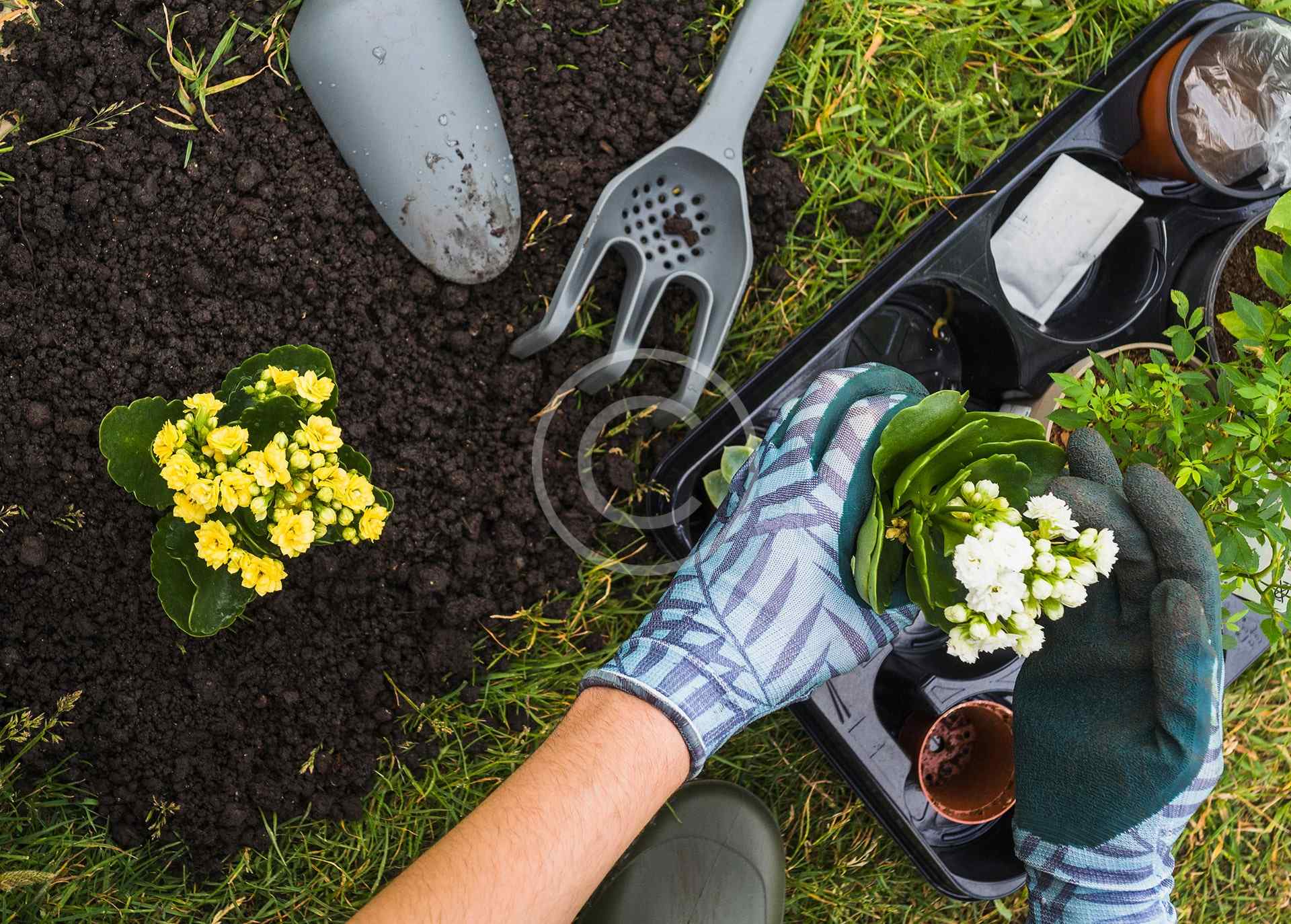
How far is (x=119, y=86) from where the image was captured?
1.16m

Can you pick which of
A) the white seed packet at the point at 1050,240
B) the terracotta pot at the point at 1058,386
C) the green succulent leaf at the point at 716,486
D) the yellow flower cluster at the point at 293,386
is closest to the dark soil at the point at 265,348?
the green succulent leaf at the point at 716,486

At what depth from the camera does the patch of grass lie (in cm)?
128

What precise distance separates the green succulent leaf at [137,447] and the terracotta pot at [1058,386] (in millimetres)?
1074

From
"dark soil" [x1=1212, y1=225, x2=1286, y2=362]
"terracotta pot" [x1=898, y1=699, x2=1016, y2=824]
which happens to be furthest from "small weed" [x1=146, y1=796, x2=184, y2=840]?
"dark soil" [x1=1212, y1=225, x2=1286, y2=362]

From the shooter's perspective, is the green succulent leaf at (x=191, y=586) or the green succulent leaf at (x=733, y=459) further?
the green succulent leaf at (x=733, y=459)

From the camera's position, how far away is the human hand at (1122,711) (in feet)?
2.81

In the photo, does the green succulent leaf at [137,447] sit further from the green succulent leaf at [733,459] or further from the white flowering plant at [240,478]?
the green succulent leaf at [733,459]

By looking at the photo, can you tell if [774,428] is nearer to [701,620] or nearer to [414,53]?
[701,620]

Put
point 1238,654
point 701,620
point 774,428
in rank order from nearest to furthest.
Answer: point 701,620
point 774,428
point 1238,654

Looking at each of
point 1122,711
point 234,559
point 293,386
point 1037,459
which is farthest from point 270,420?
point 1122,711

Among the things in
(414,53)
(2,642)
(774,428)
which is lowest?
(2,642)

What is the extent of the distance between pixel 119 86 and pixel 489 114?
1.55ft

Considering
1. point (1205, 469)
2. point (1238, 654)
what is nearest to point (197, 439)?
point (1205, 469)

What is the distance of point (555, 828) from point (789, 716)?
20.8 inches
